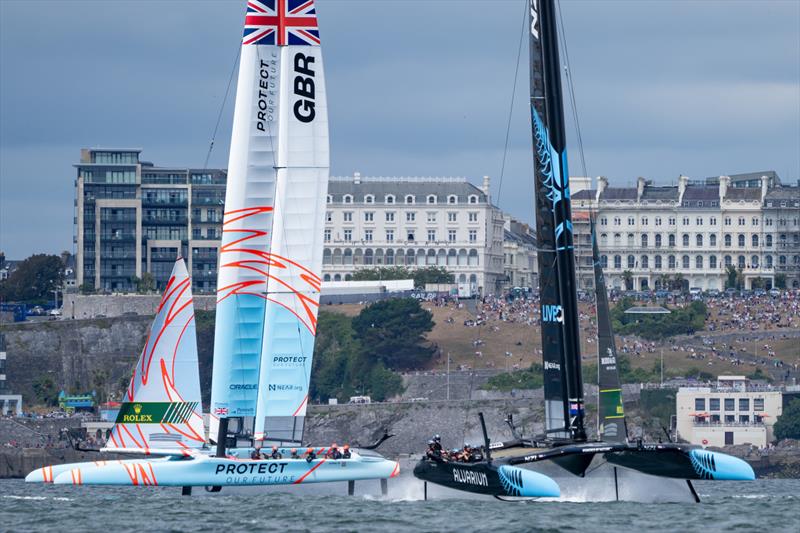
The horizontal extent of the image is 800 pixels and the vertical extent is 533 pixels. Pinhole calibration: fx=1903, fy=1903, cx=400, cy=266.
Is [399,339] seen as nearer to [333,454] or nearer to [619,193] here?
[619,193]

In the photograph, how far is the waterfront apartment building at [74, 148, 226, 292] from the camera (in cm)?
13325

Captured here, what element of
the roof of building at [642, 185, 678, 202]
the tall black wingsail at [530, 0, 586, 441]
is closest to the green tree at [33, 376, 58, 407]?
the roof of building at [642, 185, 678, 202]

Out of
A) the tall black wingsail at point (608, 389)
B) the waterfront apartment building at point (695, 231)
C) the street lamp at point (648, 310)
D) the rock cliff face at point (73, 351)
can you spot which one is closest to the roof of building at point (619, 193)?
the waterfront apartment building at point (695, 231)

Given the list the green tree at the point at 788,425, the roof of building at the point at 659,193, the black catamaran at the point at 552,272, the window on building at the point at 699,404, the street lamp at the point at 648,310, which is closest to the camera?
the black catamaran at the point at 552,272

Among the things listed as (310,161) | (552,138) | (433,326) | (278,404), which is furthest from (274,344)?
(433,326)

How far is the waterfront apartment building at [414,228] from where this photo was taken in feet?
498

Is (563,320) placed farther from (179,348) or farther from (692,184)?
(692,184)

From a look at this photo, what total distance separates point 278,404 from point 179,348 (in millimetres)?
2646

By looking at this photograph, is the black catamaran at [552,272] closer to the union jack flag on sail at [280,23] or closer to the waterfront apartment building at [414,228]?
the union jack flag on sail at [280,23]

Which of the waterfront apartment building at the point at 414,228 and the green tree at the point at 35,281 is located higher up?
the waterfront apartment building at the point at 414,228

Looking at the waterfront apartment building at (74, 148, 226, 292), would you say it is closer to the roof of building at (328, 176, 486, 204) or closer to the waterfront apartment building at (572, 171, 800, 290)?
the roof of building at (328, 176, 486, 204)

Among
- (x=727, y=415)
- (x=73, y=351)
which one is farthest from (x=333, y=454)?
(x=73, y=351)

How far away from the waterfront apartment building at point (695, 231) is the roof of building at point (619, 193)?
81 mm

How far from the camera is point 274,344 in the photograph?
38.4 m
